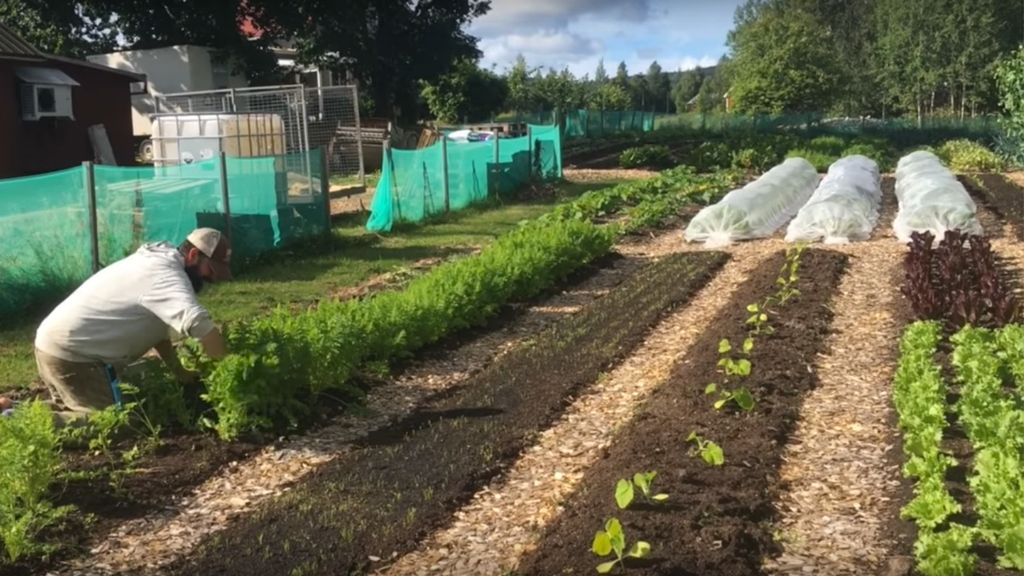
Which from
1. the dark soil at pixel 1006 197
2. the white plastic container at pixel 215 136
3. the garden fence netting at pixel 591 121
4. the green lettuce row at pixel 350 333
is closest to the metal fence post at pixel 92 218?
the green lettuce row at pixel 350 333

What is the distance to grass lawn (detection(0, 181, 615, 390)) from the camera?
822cm

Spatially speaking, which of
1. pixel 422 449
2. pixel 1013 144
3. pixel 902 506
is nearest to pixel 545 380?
pixel 422 449

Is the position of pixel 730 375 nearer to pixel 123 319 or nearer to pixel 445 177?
pixel 123 319

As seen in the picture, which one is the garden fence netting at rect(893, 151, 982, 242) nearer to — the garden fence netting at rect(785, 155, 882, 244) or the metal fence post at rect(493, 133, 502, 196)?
the garden fence netting at rect(785, 155, 882, 244)

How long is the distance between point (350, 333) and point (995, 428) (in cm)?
393

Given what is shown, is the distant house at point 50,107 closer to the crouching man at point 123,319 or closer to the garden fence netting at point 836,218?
the garden fence netting at point 836,218

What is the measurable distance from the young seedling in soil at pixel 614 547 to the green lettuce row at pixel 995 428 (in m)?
1.38

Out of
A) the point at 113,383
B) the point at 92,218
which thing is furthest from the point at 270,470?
the point at 92,218

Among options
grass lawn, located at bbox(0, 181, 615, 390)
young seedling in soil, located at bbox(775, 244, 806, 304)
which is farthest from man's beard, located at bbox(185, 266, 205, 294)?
young seedling in soil, located at bbox(775, 244, 806, 304)

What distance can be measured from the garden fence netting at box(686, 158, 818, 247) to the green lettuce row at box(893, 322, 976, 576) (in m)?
6.79

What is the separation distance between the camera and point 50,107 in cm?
2109

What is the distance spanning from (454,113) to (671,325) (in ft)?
119

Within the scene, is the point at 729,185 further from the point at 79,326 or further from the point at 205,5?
the point at 205,5

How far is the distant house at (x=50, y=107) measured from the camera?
20562 mm
